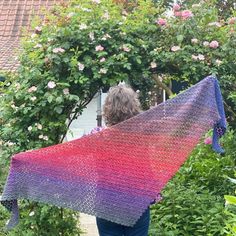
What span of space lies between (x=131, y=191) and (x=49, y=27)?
1844 mm

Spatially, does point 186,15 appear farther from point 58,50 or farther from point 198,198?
point 198,198

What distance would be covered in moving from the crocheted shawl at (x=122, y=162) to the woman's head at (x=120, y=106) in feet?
0.19

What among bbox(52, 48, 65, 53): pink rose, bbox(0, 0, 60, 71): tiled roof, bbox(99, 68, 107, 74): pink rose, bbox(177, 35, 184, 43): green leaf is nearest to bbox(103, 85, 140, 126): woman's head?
bbox(99, 68, 107, 74): pink rose

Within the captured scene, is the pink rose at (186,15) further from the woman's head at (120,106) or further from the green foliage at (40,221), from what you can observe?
the green foliage at (40,221)

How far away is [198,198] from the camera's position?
405cm

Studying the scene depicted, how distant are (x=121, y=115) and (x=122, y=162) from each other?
0.28 metres

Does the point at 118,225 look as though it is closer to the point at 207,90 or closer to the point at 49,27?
the point at 207,90

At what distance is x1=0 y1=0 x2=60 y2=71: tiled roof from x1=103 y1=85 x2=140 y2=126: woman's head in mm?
7570

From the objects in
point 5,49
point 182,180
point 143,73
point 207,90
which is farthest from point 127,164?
point 5,49

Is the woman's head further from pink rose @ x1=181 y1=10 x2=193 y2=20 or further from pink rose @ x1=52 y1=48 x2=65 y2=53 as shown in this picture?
pink rose @ x1=181 y1=10 x2=193 y2=20

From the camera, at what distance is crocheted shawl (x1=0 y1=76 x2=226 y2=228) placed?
9.11ft

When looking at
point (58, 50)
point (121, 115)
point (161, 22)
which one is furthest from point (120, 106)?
point (161, 22)

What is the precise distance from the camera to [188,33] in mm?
4047

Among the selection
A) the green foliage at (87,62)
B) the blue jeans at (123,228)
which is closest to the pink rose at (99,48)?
the green foliage at (87,62)
